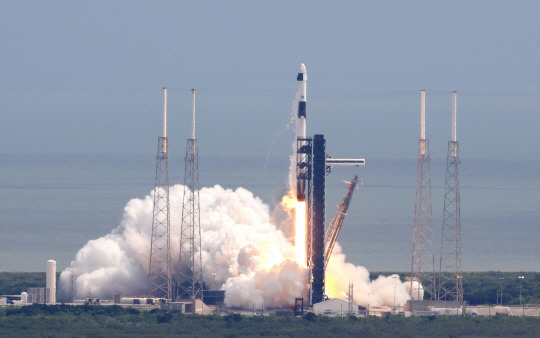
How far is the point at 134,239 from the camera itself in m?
124

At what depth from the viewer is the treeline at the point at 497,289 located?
433 feet

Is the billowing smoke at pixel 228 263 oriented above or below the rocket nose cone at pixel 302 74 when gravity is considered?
below

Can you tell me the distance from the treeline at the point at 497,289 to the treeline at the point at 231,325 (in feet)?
57.2

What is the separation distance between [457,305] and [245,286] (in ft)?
49.5

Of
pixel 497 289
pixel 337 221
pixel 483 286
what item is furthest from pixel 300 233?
pixel 483 286

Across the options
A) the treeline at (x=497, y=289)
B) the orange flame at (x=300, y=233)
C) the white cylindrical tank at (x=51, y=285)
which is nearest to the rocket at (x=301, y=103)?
the orange flame at (x=300, y=233)

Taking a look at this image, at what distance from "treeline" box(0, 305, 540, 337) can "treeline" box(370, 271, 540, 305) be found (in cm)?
1744

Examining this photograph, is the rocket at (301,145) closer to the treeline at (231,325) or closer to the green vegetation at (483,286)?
the treeline at (231,325)

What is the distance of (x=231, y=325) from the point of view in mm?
109562

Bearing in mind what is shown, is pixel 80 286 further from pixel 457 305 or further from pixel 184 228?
pixel 457 305

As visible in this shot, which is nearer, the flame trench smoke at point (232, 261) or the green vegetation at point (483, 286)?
the flame trench smoke at point (232, 261)

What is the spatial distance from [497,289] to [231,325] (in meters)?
36.5

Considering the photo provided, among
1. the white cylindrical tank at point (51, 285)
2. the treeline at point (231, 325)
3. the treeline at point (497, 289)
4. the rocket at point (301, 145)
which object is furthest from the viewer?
the treeline at point (497, 289)

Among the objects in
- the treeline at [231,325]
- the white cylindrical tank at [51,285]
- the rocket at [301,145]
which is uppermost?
the rocket at [301,145]
